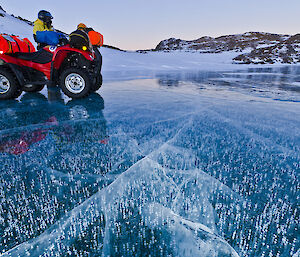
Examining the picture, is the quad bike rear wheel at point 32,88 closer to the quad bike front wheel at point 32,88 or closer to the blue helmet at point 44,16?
the quad bike front wheel at point 32,88

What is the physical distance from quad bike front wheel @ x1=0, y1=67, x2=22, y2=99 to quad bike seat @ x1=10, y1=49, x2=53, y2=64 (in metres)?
0.46

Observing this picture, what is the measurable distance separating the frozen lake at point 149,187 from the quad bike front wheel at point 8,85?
1470 mm

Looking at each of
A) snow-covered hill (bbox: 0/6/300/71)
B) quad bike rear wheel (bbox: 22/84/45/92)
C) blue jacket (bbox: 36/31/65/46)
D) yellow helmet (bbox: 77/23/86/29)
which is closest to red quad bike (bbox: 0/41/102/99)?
Result: blue jacket (bbox: 36/31/65/46)

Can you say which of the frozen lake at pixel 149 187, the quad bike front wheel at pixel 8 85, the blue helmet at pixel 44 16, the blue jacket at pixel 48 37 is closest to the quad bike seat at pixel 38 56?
the blue jacket at pixel 48 37

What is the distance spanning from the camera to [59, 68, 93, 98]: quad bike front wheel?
4.07 meters

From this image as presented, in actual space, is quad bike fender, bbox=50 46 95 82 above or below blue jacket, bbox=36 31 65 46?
below

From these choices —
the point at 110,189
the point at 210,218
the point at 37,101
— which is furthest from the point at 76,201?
the point at 37,101

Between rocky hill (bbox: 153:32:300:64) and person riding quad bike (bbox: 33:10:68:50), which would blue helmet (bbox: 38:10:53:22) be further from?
rocky hill (bbox: 153:32:300:64)

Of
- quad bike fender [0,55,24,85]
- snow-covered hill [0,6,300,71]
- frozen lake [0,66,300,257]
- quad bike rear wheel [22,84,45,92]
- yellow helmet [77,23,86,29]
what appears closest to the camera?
frozen lake [0,66,300,257]

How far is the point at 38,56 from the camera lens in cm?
416

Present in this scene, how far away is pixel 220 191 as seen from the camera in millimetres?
1384

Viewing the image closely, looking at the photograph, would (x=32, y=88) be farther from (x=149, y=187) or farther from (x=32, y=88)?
(x=149, y=187)

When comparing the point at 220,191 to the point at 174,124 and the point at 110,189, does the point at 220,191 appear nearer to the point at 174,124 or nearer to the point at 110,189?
the point at 110,189

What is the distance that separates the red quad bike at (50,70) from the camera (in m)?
3.97
